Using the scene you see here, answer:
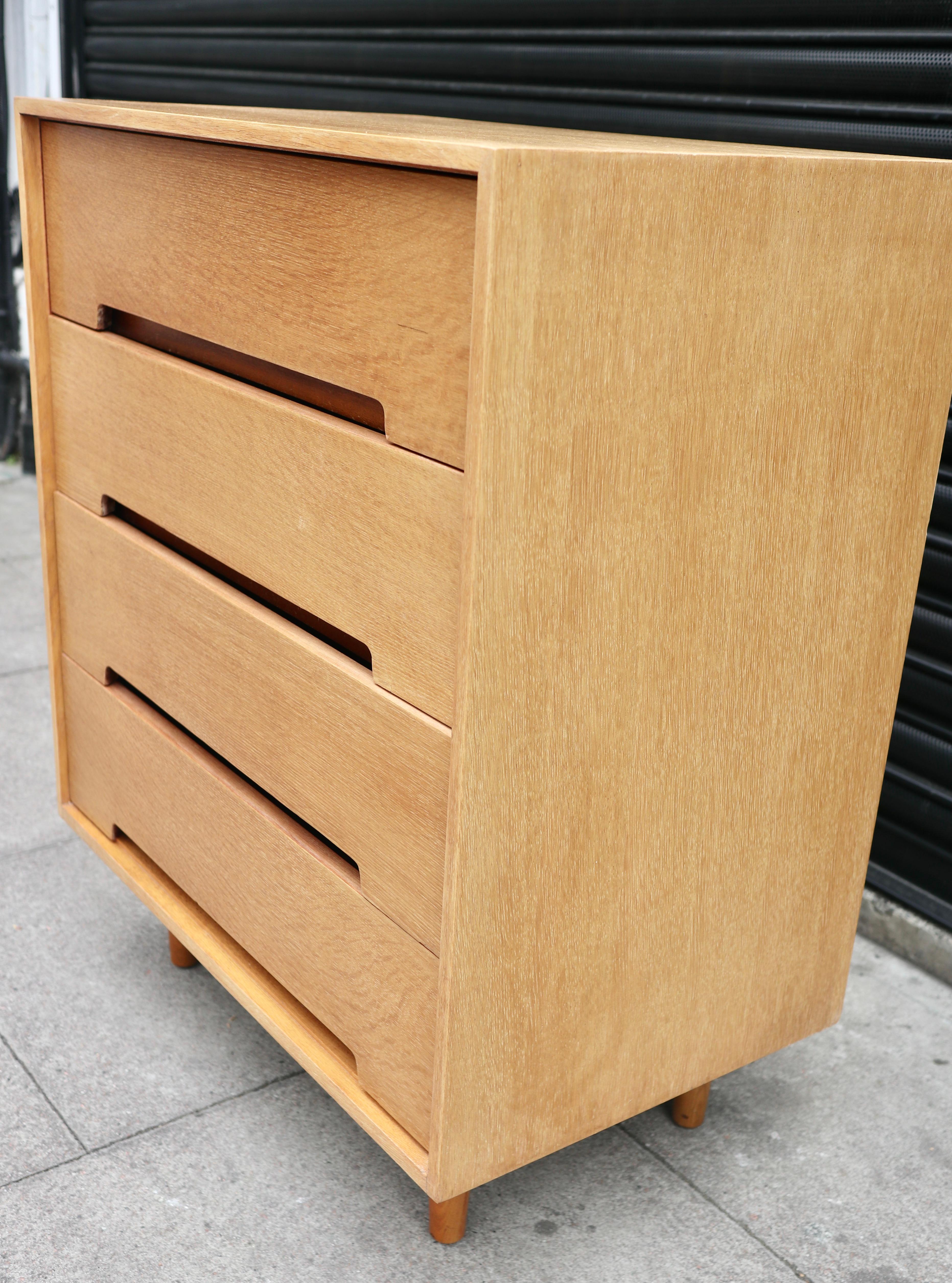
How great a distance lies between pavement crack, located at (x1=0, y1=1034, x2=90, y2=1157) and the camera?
5.08ft

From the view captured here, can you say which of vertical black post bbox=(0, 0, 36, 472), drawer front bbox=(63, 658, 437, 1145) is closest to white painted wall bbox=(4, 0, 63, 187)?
vertical black post bbox=(0, 0, 36, 472)

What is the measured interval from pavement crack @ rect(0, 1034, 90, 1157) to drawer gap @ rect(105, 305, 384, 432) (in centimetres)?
94

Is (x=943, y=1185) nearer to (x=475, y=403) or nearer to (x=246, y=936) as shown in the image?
(x=246, y=936)

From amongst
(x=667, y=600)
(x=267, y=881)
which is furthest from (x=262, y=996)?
(x=667, y=600)

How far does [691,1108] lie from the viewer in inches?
63.6

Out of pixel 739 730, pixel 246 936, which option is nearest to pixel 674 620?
pixel 739 730

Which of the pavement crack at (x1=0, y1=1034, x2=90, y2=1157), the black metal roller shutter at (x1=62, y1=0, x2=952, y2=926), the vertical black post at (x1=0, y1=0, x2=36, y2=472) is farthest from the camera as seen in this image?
the vertical black post at (x1=0, y1=0, x2=36, y2=472)

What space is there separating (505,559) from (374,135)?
0.36m

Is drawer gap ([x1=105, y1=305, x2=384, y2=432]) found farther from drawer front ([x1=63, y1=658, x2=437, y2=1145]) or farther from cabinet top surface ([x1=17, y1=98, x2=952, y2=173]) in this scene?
drawer front ([x1=63, y1=658, x2=437, y2=1145])

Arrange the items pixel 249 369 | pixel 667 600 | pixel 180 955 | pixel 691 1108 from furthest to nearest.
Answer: pixel 180 955, pixel 691 1108, pixel 249 369, pixel 667 600

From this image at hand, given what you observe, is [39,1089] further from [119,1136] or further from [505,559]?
[505,559]

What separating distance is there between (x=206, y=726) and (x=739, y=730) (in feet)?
2.06

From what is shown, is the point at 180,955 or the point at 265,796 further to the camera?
the point at 180,955

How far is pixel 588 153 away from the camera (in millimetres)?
972
